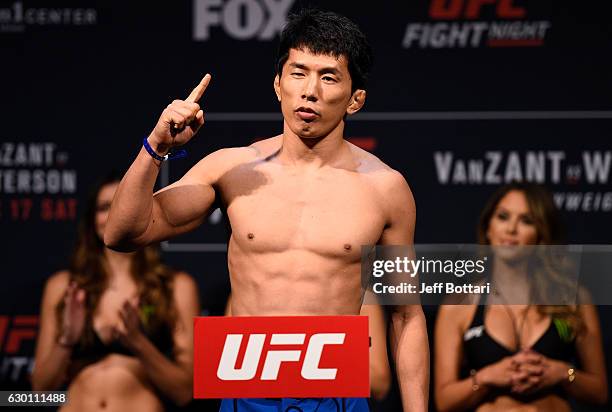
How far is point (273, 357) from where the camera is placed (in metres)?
2.61

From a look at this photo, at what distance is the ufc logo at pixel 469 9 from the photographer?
158 inches

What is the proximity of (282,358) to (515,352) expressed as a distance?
1222 mm

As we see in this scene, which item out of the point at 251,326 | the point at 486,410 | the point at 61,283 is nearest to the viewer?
the point at 251,326

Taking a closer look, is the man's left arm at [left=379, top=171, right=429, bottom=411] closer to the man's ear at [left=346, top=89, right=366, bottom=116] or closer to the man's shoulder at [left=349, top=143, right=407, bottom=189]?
the man's shoulder at [left=349, top=143, right=407, bottom=189]

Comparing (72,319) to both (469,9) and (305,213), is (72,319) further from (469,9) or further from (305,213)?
(469,9)

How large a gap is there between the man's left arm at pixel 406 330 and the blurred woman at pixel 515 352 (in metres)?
0.85

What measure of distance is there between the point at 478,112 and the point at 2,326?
1.88 metres

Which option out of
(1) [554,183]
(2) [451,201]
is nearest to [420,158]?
(2) [451,201]

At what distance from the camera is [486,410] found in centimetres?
362

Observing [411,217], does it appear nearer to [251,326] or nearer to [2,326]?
[251,326]

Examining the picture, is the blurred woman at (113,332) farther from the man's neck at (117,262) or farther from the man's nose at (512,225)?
the man's nose at (512,225)

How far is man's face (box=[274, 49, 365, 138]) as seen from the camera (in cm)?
256

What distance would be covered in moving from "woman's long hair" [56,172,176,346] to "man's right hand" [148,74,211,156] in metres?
1.48

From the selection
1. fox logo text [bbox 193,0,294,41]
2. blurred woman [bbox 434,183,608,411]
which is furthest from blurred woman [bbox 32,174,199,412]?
blurred woman [bbox 434,183,608,411]
